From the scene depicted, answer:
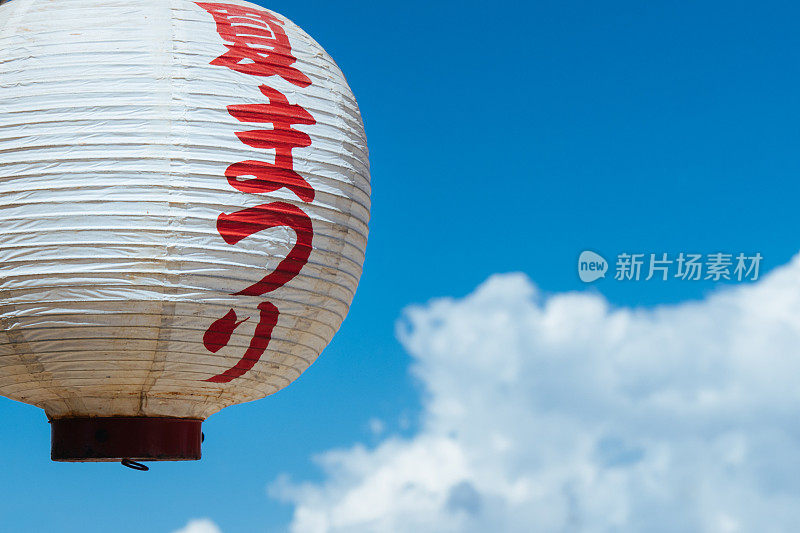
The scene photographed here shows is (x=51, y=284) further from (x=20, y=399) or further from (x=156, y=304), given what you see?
(x=20, y=399)

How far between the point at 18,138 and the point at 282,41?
1.48 metres

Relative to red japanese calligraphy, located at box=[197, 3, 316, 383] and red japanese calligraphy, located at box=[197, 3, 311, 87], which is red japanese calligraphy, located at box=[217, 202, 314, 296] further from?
red japanese calligraphy, located at box=[197, 3, 311, 87]

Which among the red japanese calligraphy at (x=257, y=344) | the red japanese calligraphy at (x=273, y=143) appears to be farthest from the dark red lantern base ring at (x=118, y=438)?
the red japanese calligraphy at (x=273, y=143)

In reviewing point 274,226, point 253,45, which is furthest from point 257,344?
point 253,45

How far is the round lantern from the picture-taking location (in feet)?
18.1

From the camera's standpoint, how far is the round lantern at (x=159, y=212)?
5504 millimetres

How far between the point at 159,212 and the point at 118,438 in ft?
4.52

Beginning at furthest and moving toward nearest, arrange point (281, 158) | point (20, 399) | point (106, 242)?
point (20, 399) < point (281, 158) < point (106, 242)

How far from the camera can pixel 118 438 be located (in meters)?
6.17

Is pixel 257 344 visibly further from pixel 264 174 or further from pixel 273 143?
pixel 273 143

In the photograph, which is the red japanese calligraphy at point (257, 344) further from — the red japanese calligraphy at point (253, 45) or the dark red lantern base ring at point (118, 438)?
the red japanese calligraphy at point (253, 45)

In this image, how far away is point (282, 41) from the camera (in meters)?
6.27

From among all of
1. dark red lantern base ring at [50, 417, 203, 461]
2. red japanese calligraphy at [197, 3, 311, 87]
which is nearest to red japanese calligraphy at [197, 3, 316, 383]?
red japanese calligraphy at [197, 3, 311, 87]

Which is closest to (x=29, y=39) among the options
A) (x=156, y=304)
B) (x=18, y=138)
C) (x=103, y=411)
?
(x=18, y=138)
